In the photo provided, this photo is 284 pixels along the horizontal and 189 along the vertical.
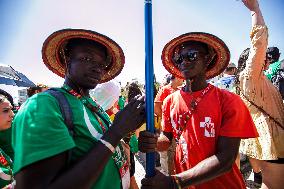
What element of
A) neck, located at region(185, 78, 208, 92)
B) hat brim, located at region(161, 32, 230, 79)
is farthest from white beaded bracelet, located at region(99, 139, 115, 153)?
hat brim, located at region(161, 32, 230, 79)

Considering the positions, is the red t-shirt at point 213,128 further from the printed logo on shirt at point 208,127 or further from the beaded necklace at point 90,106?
the beaded necklace at point 90,106

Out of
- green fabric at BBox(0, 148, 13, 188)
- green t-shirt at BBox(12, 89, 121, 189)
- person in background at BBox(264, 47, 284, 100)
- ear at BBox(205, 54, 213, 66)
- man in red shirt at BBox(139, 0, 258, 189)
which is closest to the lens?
green t-shirt at BBox(12, 89, 121, 189)

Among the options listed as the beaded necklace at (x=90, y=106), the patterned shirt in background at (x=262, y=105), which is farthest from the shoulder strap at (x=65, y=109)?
the patterned shirt in background at (x=262, y=105)

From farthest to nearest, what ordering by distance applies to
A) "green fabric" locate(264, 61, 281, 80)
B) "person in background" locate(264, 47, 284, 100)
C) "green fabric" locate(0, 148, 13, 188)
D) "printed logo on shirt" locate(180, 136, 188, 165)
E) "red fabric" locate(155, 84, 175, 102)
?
"red fabric" locate(155, 84, 175, 102) → "green fabric" locate(264, 61, 281, 80) → "person in background" locate(264, 47, 284, 100) → "green fabric" locate(0, 148, 13, 188) → "printed logo on shirt" locate(180, 136, 188, 165)

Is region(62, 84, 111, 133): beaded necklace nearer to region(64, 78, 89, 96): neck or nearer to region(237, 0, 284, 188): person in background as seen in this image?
region(64, 78, 89, 96): neck

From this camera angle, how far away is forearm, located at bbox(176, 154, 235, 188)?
82.8 inches

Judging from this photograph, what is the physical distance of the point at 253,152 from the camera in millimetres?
3635

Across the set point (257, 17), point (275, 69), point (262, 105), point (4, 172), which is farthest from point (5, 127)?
point (275, 69)

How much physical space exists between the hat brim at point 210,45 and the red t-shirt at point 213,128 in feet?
1.76

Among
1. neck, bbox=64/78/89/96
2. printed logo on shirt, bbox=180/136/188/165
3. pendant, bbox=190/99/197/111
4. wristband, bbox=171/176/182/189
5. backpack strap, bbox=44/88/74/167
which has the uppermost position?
neck, bbox=64/78/89/96

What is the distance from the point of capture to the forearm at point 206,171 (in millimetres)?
2104

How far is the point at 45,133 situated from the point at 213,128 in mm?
1518

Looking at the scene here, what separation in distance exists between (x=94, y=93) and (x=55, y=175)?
3.25 metres

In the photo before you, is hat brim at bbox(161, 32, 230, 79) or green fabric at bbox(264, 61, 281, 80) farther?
green fabric at bbox(264, 61, 281, 80)
